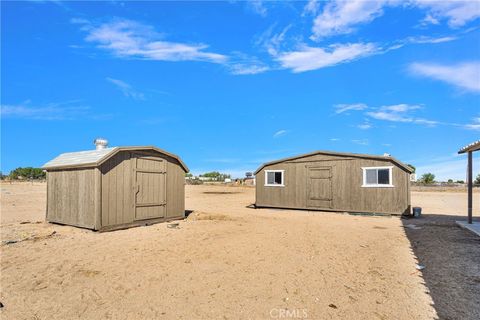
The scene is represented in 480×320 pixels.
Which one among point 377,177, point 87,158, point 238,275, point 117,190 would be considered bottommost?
point 238,275

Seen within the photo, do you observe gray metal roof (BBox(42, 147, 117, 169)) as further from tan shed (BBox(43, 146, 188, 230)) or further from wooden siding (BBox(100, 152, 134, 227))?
wooden siding (BBox(100, 152, 134, 227))

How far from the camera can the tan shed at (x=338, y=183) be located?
15430 mm

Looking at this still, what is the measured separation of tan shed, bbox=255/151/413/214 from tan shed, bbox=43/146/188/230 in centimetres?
764

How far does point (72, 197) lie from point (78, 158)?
56.9 inches

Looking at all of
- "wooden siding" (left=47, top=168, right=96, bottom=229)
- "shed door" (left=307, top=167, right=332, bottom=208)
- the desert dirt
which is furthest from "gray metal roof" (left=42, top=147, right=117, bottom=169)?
"shed door" (left=307, top=167, right=332, bottom=208)

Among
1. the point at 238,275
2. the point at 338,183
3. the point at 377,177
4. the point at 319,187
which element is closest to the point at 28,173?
the point at 319,187

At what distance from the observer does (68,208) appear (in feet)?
36.5

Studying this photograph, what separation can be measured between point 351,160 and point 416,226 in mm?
5331

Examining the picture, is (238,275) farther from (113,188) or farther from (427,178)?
(427,178)

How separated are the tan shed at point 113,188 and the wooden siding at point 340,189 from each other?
7.64m

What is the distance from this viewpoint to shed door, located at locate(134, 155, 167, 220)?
1141 centimetres

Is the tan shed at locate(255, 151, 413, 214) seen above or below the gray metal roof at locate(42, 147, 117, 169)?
below

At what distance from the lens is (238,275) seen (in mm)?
5648

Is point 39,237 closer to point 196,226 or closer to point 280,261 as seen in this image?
point 196,226
